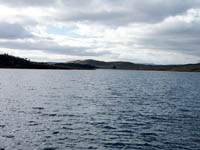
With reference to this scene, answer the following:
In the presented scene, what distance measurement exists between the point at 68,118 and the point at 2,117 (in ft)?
36.1

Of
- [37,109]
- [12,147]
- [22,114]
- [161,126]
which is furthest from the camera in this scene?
[37,109]

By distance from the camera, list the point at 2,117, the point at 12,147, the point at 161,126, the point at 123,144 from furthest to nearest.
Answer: the point at 2,117 → the point at 161,126 → the point at 123,144 → the point at 12,147

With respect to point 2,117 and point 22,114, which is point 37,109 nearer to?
point 22,114

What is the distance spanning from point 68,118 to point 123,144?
14283 millimetres

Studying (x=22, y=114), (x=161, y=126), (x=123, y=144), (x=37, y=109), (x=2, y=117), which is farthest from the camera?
(x=37, y=109)

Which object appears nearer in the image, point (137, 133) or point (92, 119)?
point (137, 133)

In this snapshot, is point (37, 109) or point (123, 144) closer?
point (123, 144)

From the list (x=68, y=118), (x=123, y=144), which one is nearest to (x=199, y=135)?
(x=123, y=144)

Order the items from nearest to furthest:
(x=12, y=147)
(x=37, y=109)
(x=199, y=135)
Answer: (x=12, y=147)
(x=199, y=135)
(x=37, y=109)

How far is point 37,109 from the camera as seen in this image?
4412cm

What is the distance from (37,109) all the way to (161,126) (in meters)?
24.4

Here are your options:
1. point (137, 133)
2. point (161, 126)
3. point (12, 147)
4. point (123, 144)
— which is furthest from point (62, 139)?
point (161, 126)

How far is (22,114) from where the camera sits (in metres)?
39.2

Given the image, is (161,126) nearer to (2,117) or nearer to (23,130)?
(23,130)
